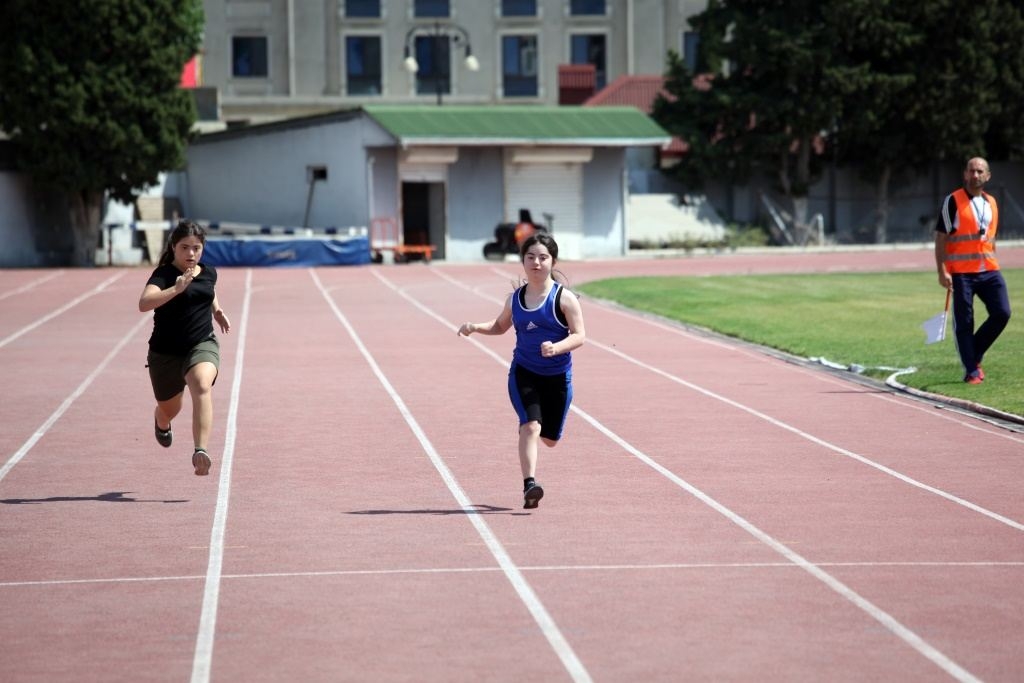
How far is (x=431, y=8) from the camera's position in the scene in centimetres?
6975

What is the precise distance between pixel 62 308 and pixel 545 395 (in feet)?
69.6

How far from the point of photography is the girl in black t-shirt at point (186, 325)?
10781 millimetres

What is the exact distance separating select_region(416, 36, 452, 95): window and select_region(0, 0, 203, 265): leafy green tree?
26.0m

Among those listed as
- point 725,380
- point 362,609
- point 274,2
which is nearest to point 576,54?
point 274,2

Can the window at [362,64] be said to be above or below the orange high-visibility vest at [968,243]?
above

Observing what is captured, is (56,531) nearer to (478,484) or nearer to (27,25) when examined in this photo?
(478,484)

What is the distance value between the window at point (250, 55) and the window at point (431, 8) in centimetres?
634

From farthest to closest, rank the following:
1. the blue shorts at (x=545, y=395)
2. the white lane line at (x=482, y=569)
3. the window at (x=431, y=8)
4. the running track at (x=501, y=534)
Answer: the window at (x=431, y=8) → the blue shorts at (x=545, y=395) → the white lane line at (x=482, y=569) → the running track at (x=501, y=534)

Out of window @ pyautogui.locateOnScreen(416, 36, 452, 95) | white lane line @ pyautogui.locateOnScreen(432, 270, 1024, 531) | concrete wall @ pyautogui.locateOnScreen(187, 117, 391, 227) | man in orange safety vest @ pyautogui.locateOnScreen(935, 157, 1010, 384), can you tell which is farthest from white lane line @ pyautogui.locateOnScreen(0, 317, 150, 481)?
window @ pyautogui.locateOnScreen(416, 36, 452, 95)

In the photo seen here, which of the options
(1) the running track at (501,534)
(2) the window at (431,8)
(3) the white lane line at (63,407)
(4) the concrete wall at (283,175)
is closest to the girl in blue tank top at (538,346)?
(1) the running track at (501,534)

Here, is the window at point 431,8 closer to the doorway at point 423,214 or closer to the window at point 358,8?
the window at point 358,8

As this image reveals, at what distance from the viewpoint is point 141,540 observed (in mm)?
9289

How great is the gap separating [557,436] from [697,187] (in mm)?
43998

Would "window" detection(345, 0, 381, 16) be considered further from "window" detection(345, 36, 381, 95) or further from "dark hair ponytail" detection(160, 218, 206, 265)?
"dark hair ponytail" detection(160, 218, 206, 265)
